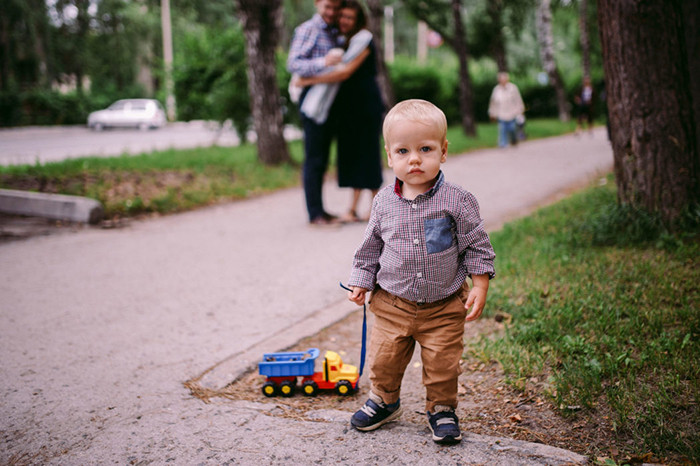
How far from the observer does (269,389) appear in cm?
300

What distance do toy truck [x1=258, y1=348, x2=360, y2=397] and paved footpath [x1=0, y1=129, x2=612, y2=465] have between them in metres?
0.12

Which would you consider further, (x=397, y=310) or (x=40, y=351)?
(x=40, y=351)

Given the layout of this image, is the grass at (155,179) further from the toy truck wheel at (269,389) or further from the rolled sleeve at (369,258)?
the rolled sleeve at (369,258)

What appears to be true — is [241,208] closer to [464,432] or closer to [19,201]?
[19,201]

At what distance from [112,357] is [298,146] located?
11.3m

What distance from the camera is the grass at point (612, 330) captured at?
2475mm

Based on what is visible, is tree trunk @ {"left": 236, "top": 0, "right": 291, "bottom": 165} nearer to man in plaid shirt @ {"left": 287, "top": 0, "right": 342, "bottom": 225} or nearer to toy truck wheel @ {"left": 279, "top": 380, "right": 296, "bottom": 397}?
man in plaid shirt @ {"left": 287, "top": 0, "right": 342, "bottom": 225}

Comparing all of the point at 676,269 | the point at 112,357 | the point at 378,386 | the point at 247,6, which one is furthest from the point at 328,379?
the point at 247,6

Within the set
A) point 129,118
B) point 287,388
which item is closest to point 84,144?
point 129,118

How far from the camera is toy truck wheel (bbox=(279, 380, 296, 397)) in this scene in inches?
118

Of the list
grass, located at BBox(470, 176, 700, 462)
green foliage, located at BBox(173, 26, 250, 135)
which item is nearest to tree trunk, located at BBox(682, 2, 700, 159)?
grass, located at BBox(470, 176, 700, 462)

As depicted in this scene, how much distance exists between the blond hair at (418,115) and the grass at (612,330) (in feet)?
4.34

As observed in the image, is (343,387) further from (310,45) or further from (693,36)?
(693,36)

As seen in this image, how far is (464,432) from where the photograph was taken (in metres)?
2.56
